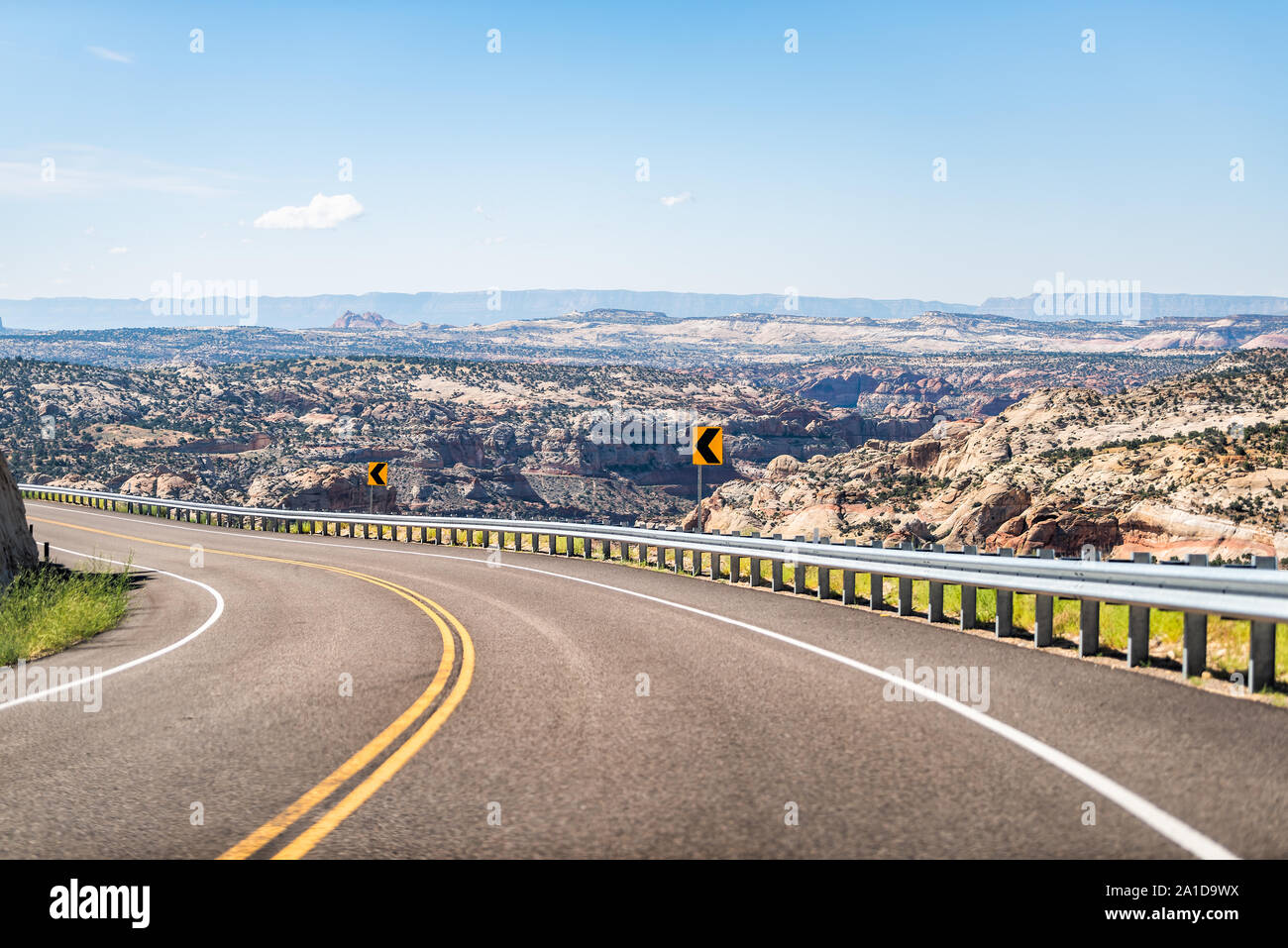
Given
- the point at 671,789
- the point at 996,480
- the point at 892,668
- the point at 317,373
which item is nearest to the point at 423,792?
the point at 671,789

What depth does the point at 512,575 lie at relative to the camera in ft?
70.6

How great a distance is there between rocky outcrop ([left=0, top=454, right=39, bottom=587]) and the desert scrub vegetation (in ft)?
1.06

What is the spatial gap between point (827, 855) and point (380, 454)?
124 m

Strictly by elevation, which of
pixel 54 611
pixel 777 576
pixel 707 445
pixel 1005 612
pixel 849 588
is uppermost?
pixel 707 445

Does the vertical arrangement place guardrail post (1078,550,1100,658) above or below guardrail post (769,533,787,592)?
above

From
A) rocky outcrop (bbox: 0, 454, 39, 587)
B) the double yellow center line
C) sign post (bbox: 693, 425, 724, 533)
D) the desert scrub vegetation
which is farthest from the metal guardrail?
rocky outcrop (bbox: 0, 454, 39, 587)

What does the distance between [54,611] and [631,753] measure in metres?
11.3

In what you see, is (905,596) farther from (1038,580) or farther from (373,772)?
(373,772)

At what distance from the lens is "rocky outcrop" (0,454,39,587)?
19688 millimetres

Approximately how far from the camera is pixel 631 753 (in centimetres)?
657

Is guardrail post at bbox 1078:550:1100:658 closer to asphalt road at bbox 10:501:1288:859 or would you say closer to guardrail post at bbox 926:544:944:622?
asphalt road at bbox 10:501:1288:859

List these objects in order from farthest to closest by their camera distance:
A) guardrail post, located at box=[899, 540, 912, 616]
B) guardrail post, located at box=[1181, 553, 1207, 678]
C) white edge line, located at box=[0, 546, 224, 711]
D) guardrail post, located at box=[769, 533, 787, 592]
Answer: guardrail post, located at box=[769, 533, 787, 592] < guardrail post, located at box=[899, 540, 912, 616] < white edge line, located at box=[0, 546, 224, 711] < guardrail post, located at box=[1181, 553, 1207, 678]

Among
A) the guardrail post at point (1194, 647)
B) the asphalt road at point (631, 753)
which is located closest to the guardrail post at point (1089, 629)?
the asphalt road at point (631, 753)

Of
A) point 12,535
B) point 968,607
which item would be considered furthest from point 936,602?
point 12,535
